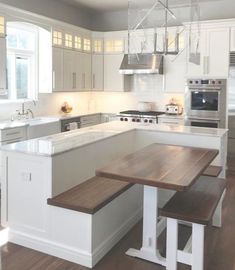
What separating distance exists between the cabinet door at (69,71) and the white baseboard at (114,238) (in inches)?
131

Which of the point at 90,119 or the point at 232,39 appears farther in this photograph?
the point at 90,119

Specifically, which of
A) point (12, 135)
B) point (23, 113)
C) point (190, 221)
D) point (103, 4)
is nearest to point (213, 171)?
point (190, 221)

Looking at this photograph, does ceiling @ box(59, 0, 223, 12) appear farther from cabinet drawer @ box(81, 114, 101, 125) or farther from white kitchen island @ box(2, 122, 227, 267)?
white kitchen island @ box(2, 122, 227, 267)

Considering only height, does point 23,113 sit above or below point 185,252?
above

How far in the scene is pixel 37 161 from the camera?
300 cm

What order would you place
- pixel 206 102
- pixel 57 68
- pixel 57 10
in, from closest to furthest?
pixel 206 102 < pixel 57 68 < pixel 57 10

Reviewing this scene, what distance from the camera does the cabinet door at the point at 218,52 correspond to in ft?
18.9

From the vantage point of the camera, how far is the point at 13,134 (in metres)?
4.80

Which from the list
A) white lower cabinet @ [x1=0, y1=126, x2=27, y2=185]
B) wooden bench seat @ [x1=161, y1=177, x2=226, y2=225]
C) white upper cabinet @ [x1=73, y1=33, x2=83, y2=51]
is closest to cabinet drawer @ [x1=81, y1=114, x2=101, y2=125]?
white upper cabinet @ [x1=73, y1=33, x2=83, y2=51]

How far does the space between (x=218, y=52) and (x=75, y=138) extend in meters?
3.41

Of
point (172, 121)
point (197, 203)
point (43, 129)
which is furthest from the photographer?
point (172, 121)

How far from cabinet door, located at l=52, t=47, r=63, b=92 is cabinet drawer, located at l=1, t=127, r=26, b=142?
143 cm

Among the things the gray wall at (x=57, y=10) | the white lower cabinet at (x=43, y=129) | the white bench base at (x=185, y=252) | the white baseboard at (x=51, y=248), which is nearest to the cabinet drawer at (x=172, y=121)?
the white lower cabinet at (x=43, y=129)

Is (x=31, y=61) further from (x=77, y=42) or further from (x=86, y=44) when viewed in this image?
(x=86, y=44)
